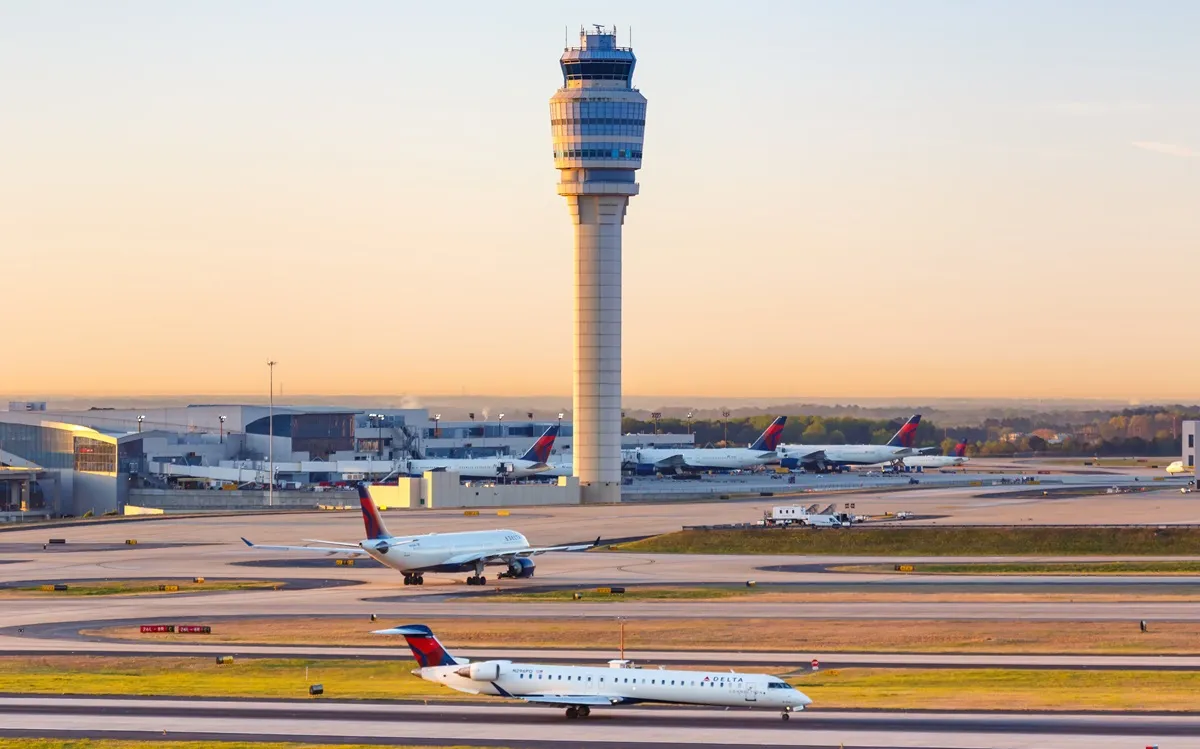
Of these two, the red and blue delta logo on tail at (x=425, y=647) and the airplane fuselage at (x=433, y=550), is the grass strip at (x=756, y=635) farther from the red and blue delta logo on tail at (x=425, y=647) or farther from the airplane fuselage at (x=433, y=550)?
the red and blue delta logo on tail at (x=425, y=647)

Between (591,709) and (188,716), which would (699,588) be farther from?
(188,716)

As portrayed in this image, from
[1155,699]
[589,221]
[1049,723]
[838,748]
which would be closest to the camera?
[838,748]

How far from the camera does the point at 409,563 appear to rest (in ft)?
316

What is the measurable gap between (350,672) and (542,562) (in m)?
48.8

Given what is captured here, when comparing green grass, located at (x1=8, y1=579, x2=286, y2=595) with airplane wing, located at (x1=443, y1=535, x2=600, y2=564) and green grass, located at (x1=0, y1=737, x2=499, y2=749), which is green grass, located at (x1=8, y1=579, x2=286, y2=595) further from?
green grass, located at (x1=0, y1=737, x2=499, y2=749)

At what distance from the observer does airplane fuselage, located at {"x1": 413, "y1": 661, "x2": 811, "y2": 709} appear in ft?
172

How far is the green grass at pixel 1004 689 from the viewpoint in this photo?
178 feet

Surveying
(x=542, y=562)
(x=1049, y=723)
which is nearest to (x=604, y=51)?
(x=542, y=562)

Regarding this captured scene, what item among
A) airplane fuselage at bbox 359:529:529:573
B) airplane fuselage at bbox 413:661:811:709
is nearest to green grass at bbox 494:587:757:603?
airplane fuselage at bbox 359:529:529:573

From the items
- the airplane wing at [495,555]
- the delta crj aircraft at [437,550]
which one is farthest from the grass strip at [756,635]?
the airplane wing at [495,555]

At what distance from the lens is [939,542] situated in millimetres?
121375

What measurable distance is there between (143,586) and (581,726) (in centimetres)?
5517

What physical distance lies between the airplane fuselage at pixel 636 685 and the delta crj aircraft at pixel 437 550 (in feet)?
133

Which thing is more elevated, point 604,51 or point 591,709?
point 604,51
